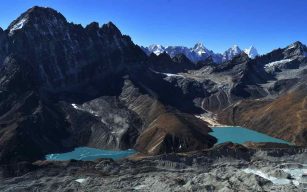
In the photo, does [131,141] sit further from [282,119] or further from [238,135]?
[282,119]

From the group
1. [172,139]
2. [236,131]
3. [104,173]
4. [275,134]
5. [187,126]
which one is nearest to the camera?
[104,173]

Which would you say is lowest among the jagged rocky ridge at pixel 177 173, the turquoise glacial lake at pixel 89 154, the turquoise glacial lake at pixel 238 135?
the jagged rocky ridge at pixel 177 173

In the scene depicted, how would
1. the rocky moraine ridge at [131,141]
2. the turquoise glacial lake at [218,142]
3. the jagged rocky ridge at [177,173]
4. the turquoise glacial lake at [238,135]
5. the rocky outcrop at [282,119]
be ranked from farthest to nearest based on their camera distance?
the turquoise glacial lake at [238,135], the rocky outcrop at [282,119], the turquoise glacial lake at [218,142], the rocky moraine ridge at [131,141], the jagged rocky ridge at [177,173]

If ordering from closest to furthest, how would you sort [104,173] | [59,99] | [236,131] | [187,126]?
[104,173]
[187,126]
[236,131]
[59,99]

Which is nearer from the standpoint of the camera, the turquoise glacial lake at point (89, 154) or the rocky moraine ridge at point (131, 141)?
the rocky moraine ridge at point (131, 141)

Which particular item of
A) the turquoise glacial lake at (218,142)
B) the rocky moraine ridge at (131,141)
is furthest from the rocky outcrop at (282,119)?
the turquoise glacial lake at (218,142)

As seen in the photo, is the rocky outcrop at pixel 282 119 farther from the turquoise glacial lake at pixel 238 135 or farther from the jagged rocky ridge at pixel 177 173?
the jagged rocky ridge at pixel 177 173

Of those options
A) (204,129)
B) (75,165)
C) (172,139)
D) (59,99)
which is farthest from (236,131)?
(75,165)

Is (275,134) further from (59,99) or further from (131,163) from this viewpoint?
(59,99)

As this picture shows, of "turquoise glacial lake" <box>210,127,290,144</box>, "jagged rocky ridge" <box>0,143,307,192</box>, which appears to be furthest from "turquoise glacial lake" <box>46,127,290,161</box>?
"jagged rocky ridge" <box>0,143,307,192</box>
